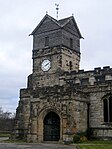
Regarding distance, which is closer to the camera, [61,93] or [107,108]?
[61,93]

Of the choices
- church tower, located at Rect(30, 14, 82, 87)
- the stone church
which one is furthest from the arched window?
church tower, located at Rect(30, 14, 82, 87)

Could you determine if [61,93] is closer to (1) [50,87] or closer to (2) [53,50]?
(1) [50,87]

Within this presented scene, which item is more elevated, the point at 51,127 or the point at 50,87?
the point at 50,87

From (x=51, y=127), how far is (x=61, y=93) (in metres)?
4.25

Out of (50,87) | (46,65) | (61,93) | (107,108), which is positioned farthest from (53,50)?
(107,108)

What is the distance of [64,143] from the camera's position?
1236 inches

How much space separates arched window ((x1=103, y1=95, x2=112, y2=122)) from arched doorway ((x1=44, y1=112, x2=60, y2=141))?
5113 millimetres

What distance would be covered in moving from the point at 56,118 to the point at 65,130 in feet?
10.3

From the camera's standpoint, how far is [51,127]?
35.4 m

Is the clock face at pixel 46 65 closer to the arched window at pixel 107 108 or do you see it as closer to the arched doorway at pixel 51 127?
the arched doorway at pixel 51 127

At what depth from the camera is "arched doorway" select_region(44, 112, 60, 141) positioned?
34.8m

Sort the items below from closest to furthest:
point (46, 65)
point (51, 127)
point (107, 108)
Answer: point (107, 108) < point (51, 127) < point (46, 65)

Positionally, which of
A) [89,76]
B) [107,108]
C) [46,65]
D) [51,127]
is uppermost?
[46,65]

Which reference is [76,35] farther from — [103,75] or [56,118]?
[56,118]
